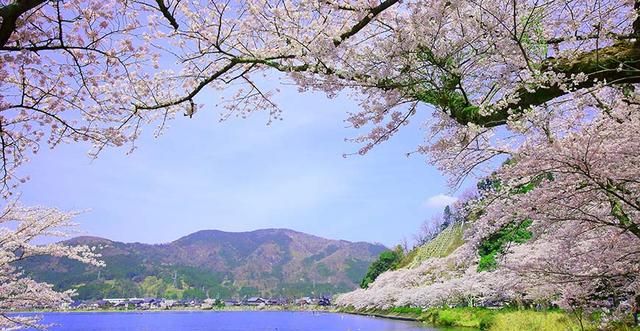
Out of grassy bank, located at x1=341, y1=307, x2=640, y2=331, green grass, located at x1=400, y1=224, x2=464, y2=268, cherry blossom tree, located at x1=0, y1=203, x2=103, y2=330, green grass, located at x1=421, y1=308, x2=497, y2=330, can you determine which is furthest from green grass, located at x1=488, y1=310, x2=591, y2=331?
green grass, located at x1=400, y1=224, x2=464, y2=268

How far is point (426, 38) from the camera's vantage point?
12.4 ft

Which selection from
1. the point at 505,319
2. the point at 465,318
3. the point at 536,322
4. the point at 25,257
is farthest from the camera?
the point at 465,318

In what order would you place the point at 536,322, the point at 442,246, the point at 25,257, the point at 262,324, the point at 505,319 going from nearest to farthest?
the point at 25,257 < the point at 536,322 < the point at 505,319 < the point at 262,324 < the point at 442,246

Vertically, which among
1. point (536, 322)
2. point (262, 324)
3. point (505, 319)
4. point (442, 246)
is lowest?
point (536, 322)

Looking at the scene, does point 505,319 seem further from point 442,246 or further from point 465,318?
point 442,246

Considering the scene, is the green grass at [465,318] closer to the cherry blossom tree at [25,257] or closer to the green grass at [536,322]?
the green grass at [536,322]

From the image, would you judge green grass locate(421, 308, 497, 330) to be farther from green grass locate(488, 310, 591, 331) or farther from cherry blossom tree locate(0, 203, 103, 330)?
cherry blossom tree locate(0, 203, 103, 330)

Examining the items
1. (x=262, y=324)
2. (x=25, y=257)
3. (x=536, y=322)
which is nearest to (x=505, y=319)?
(x=536, y=322)

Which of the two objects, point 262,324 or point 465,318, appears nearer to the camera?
point 465,318

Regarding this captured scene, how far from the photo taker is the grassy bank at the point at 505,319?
1290cm

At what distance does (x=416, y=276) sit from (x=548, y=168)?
35.3 m

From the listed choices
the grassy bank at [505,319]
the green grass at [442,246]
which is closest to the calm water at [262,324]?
the grassy bank at [505,319]

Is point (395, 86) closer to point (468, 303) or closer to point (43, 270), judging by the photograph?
point (468, 303)

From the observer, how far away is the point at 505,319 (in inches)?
733
